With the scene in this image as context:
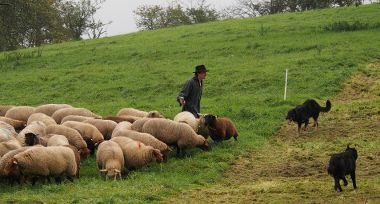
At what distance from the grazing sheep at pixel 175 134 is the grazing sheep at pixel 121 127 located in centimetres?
58

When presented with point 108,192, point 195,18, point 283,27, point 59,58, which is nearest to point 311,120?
point 108,192

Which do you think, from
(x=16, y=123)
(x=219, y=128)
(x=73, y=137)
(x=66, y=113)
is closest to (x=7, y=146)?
(x=73, y=137)

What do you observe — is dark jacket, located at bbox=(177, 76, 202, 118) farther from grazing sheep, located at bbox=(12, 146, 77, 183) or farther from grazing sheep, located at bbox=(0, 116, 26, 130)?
grazing sheep, located at bbox=(0, 116, 26, 130)

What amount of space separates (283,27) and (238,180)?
22.5 meters

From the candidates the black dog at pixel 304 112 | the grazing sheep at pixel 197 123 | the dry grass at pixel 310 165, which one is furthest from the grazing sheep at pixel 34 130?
the black dog at pixel 304 112

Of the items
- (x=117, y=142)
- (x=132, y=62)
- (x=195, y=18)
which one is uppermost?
(x=195, y=18)

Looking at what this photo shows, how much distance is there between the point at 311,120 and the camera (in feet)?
57.7

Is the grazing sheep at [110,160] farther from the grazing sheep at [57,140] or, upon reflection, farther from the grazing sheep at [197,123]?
the grazing sheep at [197,123]

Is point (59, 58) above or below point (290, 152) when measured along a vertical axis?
above

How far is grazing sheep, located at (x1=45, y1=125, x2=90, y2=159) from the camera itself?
44.1 feet

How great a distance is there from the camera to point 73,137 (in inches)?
534

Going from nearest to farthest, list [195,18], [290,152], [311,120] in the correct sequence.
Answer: [290,152]
[311,120]
[195,18]

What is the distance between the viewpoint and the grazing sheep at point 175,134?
13.6 meters

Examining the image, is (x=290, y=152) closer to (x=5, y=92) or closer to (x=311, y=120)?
(x=311, y=120)
